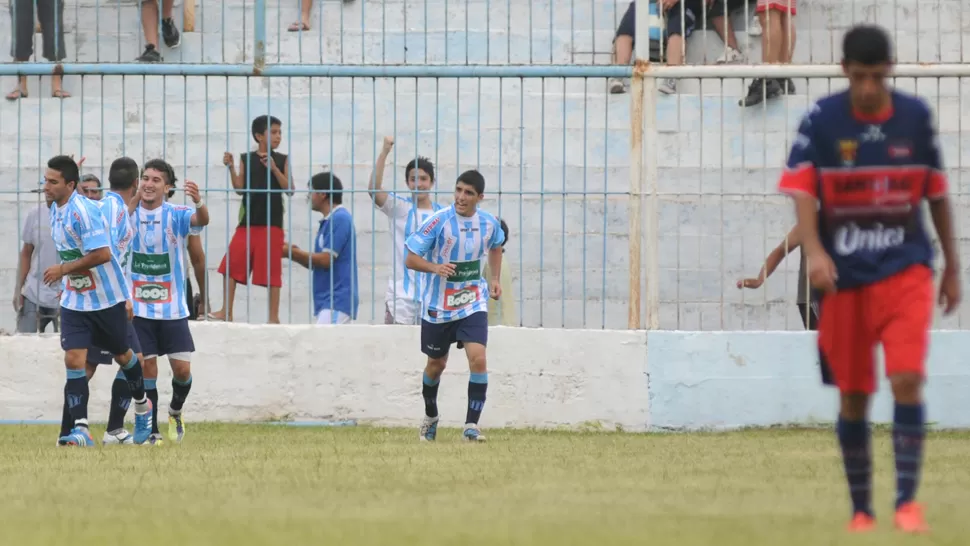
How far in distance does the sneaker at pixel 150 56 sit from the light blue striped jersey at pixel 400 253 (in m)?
2.37

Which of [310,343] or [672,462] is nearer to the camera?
[672,462]

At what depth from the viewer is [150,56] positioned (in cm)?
1466

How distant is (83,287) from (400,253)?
131 inches

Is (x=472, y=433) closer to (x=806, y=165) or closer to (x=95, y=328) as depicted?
(x=95, y=328)

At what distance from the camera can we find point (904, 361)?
20.3 ft

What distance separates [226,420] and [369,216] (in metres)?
2.04

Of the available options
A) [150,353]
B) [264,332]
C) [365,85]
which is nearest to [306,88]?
[365,85]

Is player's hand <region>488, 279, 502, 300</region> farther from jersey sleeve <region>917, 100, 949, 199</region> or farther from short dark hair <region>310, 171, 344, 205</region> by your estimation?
jersey sleeve <region>917, 100, 949, 199</region>

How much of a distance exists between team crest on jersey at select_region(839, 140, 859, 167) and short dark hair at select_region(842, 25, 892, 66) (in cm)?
30

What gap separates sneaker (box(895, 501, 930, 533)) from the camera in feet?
19.5

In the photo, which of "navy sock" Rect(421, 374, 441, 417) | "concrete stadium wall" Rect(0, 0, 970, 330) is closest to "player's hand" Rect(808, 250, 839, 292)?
"navy sock" Rect(421, 374, 441, 417)

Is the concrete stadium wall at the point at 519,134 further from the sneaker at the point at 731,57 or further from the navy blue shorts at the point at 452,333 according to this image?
the navy blue shorts at the point at 452,333

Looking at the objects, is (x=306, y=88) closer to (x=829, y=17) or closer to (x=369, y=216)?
(x=369, y=216)

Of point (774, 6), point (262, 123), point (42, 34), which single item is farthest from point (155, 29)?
point (774, 6)
